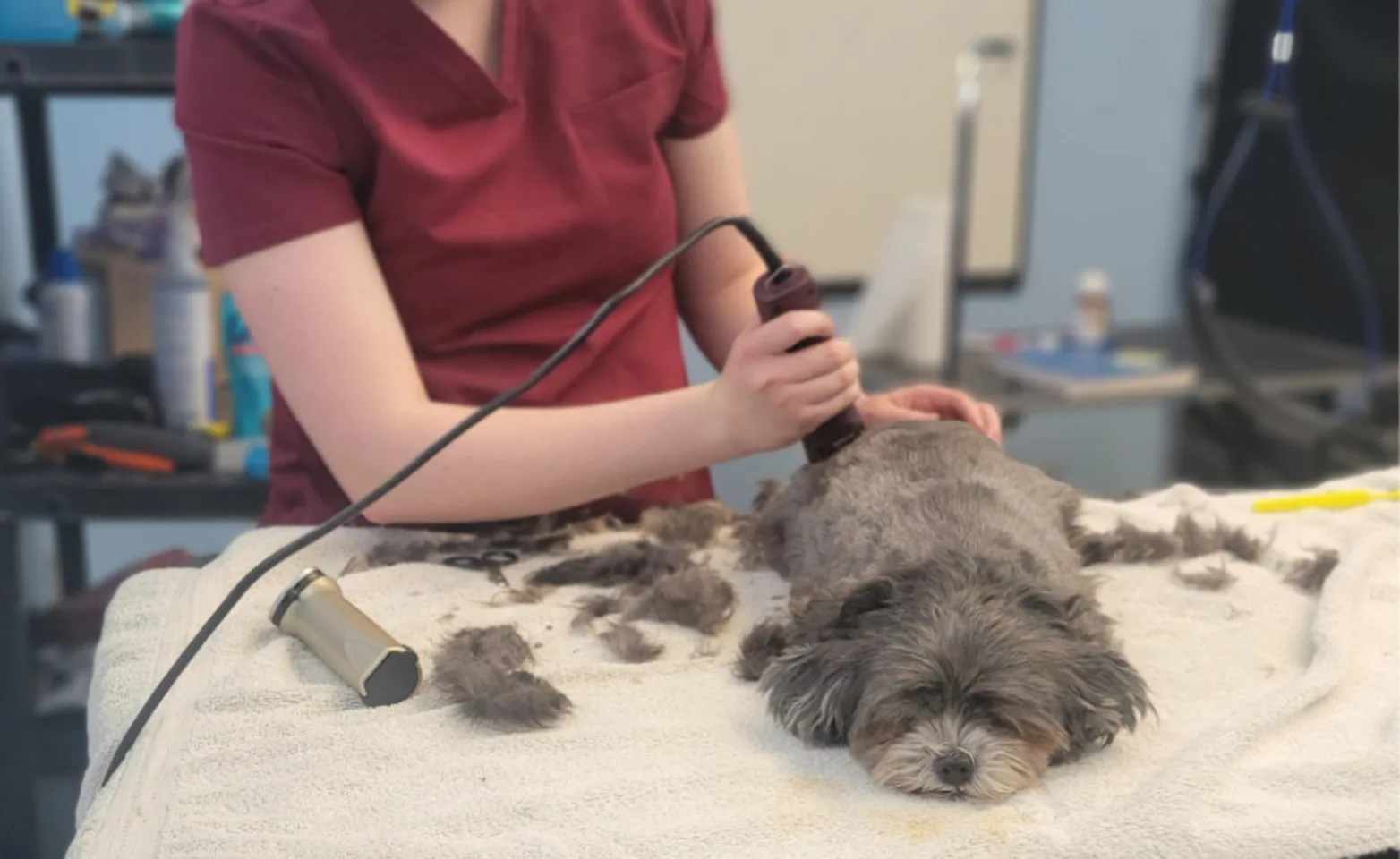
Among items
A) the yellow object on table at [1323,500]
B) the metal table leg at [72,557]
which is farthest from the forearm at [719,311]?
the metal table leg at [72,557]

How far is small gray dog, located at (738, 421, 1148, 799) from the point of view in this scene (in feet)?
1.86

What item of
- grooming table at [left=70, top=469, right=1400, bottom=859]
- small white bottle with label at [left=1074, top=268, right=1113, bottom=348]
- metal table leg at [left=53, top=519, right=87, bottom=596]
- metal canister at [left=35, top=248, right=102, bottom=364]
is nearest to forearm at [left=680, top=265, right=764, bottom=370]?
grooming table at [left=70, top=469, right=1400, bottom=859]

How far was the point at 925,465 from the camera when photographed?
76cm

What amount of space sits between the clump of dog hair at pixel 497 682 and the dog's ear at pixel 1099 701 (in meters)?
0.24

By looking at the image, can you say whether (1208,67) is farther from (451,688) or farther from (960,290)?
(451,688)

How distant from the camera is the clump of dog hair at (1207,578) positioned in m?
0.77

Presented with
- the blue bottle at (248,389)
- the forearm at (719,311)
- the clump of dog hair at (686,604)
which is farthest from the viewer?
the blue bottle at (248,389)

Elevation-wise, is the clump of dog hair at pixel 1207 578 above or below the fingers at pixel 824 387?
below

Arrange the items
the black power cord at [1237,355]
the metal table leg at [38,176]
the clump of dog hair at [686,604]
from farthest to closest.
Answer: the black power cord at [1237,355]
the metal table leg at [38,176]
the clump of dog hair at [686,604]

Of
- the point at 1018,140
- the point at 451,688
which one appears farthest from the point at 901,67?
the point at 451,688

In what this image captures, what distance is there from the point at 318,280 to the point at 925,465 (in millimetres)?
392

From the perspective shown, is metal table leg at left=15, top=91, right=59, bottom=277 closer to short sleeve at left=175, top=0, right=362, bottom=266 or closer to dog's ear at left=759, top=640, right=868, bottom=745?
short sleeve at left=175, top=0, right=362, bottom=266

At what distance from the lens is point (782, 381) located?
28.7 inches

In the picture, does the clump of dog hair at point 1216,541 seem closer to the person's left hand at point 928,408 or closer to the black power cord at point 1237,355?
the person's left hand at point 928,408
